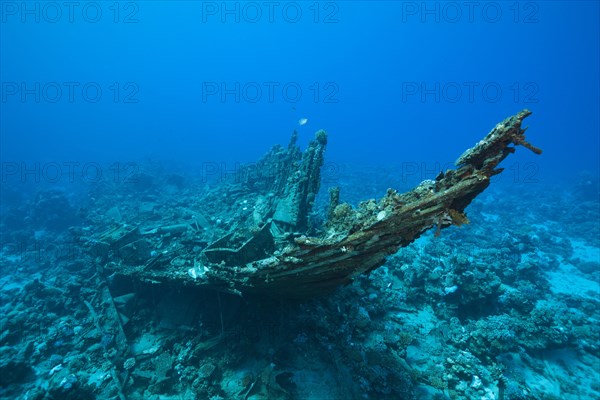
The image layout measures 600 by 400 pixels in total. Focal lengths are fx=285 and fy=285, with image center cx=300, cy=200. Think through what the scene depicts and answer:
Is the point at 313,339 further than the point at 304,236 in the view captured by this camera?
Yes

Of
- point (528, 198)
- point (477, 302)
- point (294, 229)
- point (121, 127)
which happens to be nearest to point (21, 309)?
point (294, 229)

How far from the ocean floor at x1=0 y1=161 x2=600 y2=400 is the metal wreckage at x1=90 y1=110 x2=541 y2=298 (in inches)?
48.7

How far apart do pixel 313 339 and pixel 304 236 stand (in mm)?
4118

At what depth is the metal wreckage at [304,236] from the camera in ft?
13.8

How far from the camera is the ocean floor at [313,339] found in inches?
290

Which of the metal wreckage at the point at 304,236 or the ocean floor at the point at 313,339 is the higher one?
the metal wreckage at the point at 304,236

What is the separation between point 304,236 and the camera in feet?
17.7

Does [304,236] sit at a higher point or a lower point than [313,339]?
higher

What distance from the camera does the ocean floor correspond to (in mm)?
7371

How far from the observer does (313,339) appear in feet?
26.1

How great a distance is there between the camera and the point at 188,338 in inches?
339

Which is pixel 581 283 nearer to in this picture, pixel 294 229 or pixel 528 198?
pixel 294 229

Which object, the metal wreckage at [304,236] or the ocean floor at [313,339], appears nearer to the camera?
the metal wreckage at [304,236]

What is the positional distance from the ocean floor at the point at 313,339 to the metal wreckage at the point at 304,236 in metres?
1.24
